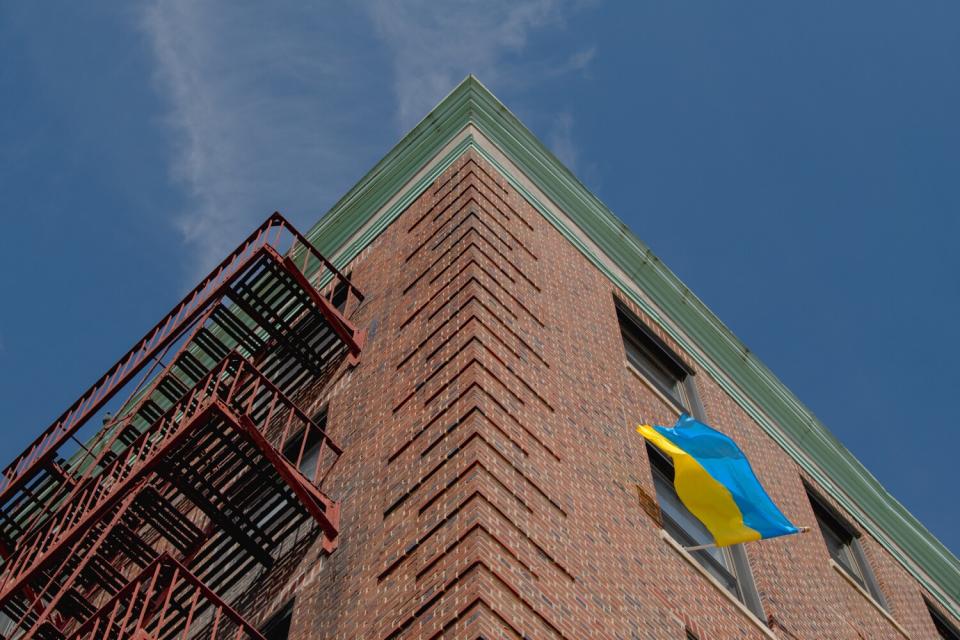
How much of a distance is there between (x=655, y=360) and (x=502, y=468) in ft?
28.0

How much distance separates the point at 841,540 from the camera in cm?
2250

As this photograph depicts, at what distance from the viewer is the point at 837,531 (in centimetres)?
2247

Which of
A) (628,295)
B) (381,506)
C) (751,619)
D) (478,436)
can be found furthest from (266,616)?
(628,295)

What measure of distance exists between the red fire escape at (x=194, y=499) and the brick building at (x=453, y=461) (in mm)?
51

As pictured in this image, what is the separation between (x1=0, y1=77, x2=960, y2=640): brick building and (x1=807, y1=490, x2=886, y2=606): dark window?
0.20 ft

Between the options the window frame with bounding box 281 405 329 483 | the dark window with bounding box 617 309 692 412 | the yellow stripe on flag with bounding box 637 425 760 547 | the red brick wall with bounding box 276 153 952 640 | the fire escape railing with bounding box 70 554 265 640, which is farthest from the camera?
the dark window with bounding box 617 309 692 412

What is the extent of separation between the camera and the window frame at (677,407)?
53.2 feet

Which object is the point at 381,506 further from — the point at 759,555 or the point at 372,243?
the point at 372,243

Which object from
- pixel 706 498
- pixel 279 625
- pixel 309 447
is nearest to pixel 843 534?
pixel 706 498

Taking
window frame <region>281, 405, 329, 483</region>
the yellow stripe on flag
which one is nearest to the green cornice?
window frame <region>281, 405, 329, 483</region>

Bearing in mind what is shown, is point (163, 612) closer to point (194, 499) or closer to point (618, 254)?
point (194, 499)

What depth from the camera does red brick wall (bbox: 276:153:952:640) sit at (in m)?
11.5

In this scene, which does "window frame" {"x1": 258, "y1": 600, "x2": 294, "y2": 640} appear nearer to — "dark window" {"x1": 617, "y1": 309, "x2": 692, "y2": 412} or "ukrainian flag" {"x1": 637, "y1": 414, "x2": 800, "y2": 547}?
"ukrainian flag" {"x1": 637, "y1": 414, "x2": 800, "y2": 547}

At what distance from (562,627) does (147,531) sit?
9.73 metres
